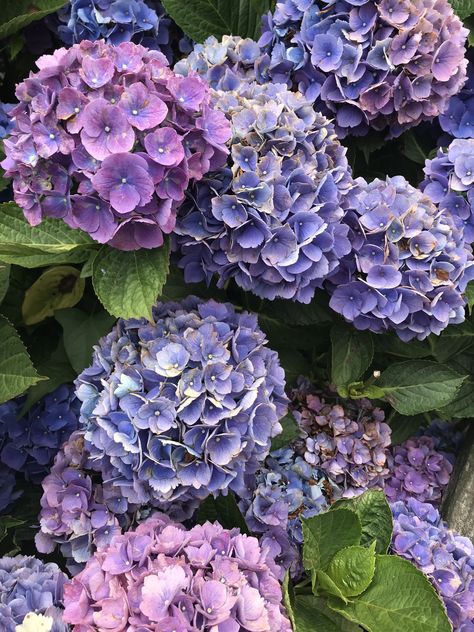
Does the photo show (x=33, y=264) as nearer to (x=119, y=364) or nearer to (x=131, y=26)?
(x=119, y=364)

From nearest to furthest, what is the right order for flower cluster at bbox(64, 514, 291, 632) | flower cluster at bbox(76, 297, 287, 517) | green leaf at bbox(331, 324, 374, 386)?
flower cluster at bbox(64, 514, 291, 632) → flower cluster at bbox(76, 297, 287, 517) → green leaf at bbox(331, 324, 374, 386)

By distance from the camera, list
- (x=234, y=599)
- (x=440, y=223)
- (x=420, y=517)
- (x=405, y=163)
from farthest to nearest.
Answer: (x=405, y=163) < (x=420, y=517) < (x=440, y=223) < (x=234, y=599)

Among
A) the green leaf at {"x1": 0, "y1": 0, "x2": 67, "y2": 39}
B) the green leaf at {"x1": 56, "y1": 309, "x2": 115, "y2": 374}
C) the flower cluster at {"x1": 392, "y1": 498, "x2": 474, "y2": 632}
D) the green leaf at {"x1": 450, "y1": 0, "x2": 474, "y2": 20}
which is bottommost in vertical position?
the flower cluster at {"x1": 392, "y1": 498, "x2": 474, "y2": 632}

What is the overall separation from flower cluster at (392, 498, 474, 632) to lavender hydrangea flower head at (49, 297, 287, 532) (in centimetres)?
26

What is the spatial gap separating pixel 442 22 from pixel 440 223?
303mm

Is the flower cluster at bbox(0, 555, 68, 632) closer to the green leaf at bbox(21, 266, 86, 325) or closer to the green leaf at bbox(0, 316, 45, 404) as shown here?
Result: the green leaf at bbox(0, 316, 45, 404)

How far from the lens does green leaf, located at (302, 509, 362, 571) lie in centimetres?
93

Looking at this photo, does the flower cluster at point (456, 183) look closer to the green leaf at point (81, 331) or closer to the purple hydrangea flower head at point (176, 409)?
the purple hydrangea flower head at point (176, 409)

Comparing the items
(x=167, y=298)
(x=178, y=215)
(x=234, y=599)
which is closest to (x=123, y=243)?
(x=178, y=215)

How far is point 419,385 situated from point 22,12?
35.5 inches

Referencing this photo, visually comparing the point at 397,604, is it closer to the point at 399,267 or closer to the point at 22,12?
the point at 399,267

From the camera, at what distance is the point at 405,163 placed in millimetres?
1316

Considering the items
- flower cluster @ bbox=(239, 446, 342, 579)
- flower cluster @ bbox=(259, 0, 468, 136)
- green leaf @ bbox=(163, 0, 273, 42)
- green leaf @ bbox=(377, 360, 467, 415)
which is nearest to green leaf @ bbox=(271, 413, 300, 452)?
flower cluster @ bbox=(239, 446, 342, 579)

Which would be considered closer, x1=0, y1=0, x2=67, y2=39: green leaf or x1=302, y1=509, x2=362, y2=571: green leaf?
x1=302, y1=509, x2=362, y2=571: green leaf
